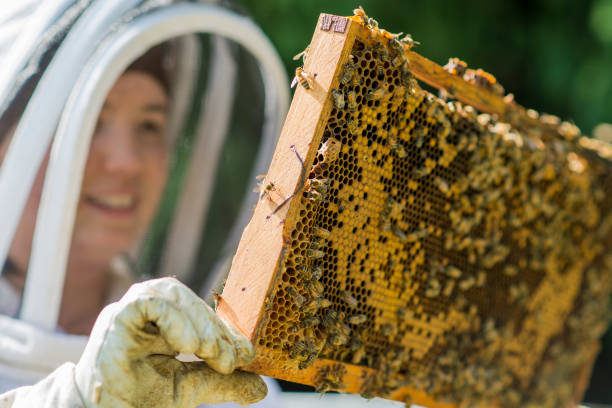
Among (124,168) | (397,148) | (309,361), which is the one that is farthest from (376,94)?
(124,168)

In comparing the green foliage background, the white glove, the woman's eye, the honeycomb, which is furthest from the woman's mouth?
the green foliage background

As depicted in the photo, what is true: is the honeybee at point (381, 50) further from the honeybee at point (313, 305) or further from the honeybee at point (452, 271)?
the honeybee at point (452, 271)

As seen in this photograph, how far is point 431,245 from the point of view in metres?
1.93

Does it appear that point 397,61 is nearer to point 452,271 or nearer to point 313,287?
point 313,287

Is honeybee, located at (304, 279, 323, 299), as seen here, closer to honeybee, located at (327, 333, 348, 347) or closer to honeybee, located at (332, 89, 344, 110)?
honeybee, located at (327, 333, 348, 347)

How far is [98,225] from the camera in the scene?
323cm

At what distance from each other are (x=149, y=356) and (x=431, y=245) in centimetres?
107

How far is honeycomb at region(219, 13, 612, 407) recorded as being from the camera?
1.48 m

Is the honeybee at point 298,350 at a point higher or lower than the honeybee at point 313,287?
lower

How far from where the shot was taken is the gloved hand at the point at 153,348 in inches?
48.1

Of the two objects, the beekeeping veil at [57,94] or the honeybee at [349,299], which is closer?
the honeybee at [349,299]

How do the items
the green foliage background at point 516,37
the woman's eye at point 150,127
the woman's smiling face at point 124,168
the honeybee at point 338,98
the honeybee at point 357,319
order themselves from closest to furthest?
the honeybee at point 338,98, the honeybee at point 357,319, the woman's smiling face at point 124,168, the woman's eye at point 150,127, the green foliage background at point 516,37

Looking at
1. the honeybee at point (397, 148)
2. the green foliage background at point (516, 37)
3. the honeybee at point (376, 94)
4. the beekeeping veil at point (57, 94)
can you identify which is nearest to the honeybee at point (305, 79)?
the honeybee at point (376, 94)

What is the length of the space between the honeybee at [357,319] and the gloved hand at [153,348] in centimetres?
39
